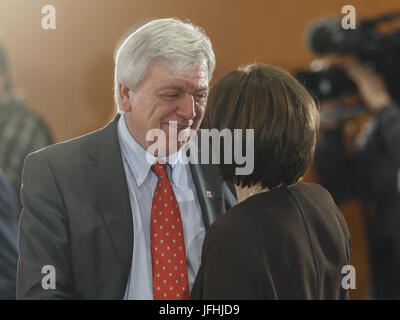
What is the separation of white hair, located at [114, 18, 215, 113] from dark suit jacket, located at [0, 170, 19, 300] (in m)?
0.42

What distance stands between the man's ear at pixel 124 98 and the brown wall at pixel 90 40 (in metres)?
0.11

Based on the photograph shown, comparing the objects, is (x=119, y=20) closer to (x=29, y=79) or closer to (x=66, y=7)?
(x=66, y=7)

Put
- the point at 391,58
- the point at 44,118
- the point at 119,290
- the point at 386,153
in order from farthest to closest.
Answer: the point at 386,153
the point at 391,58
the point at 44,118
the point at 119,290

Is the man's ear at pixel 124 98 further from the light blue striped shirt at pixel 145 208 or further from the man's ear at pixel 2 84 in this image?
the man's ear at pixel 2 84

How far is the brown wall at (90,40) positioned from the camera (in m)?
1.03

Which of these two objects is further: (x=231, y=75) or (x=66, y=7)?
(x=66, y=7)

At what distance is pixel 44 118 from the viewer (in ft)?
3.78

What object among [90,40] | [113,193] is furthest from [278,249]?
[90,40]

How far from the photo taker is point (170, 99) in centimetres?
87

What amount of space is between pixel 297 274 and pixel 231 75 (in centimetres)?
29

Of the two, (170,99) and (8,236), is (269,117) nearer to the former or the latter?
(170,99)

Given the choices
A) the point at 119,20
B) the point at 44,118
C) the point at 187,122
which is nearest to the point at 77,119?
the point at 44,118

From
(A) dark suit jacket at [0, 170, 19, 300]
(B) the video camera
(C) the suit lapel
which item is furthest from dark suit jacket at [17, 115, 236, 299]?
(B) the video camera
